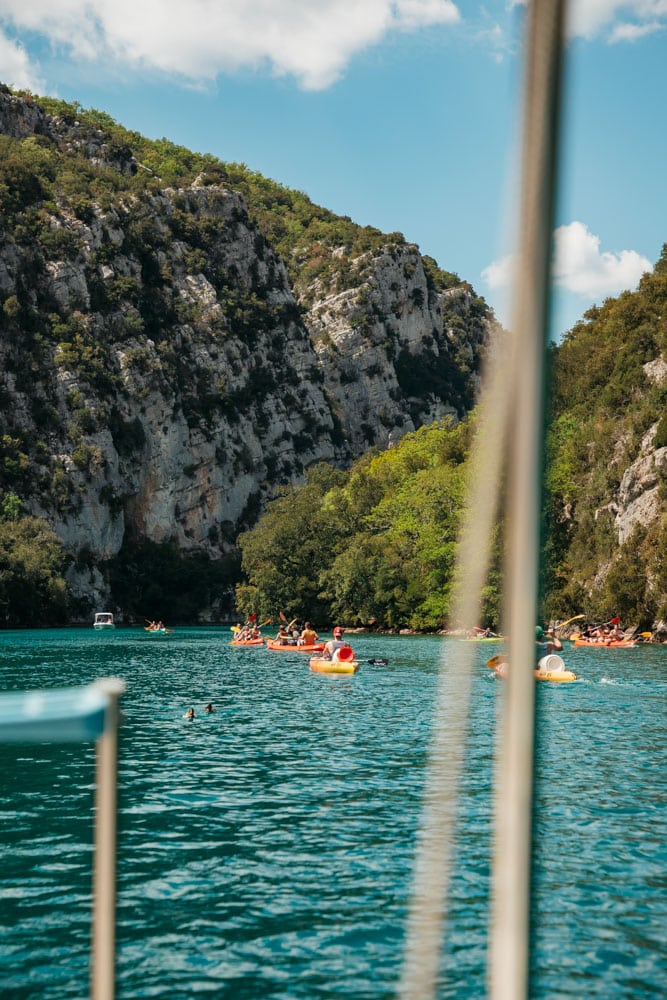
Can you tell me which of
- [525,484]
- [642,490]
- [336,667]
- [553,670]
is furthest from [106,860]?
[642,490]

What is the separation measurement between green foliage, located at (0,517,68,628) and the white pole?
79801 millimetres

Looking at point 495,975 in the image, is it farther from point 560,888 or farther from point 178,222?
point 178,222

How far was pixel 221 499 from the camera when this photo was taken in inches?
4584

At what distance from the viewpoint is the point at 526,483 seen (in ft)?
6.54

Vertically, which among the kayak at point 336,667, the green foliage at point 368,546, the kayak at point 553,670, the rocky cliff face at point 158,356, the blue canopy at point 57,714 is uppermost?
the rocky cliff face at point 158,356

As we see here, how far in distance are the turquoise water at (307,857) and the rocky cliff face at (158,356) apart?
3173 inches

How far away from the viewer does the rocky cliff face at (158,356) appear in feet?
337

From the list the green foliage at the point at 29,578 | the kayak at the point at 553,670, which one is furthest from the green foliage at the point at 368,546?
the kayak at the point at 553,670

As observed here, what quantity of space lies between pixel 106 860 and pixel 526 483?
5.00 feet

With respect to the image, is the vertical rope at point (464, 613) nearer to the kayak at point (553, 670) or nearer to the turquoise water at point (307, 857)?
the turquoise water at point (307, 857)

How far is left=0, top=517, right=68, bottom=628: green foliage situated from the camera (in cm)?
8025

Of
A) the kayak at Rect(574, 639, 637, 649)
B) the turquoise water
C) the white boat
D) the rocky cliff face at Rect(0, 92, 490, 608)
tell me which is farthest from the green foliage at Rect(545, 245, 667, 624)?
the rocky cliff face at Rect(0, 92, 490, 608)

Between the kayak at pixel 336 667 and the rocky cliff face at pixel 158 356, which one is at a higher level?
the rocky cliff face at pixel 158 356

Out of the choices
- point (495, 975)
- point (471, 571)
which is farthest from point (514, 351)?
point (495, 975)
